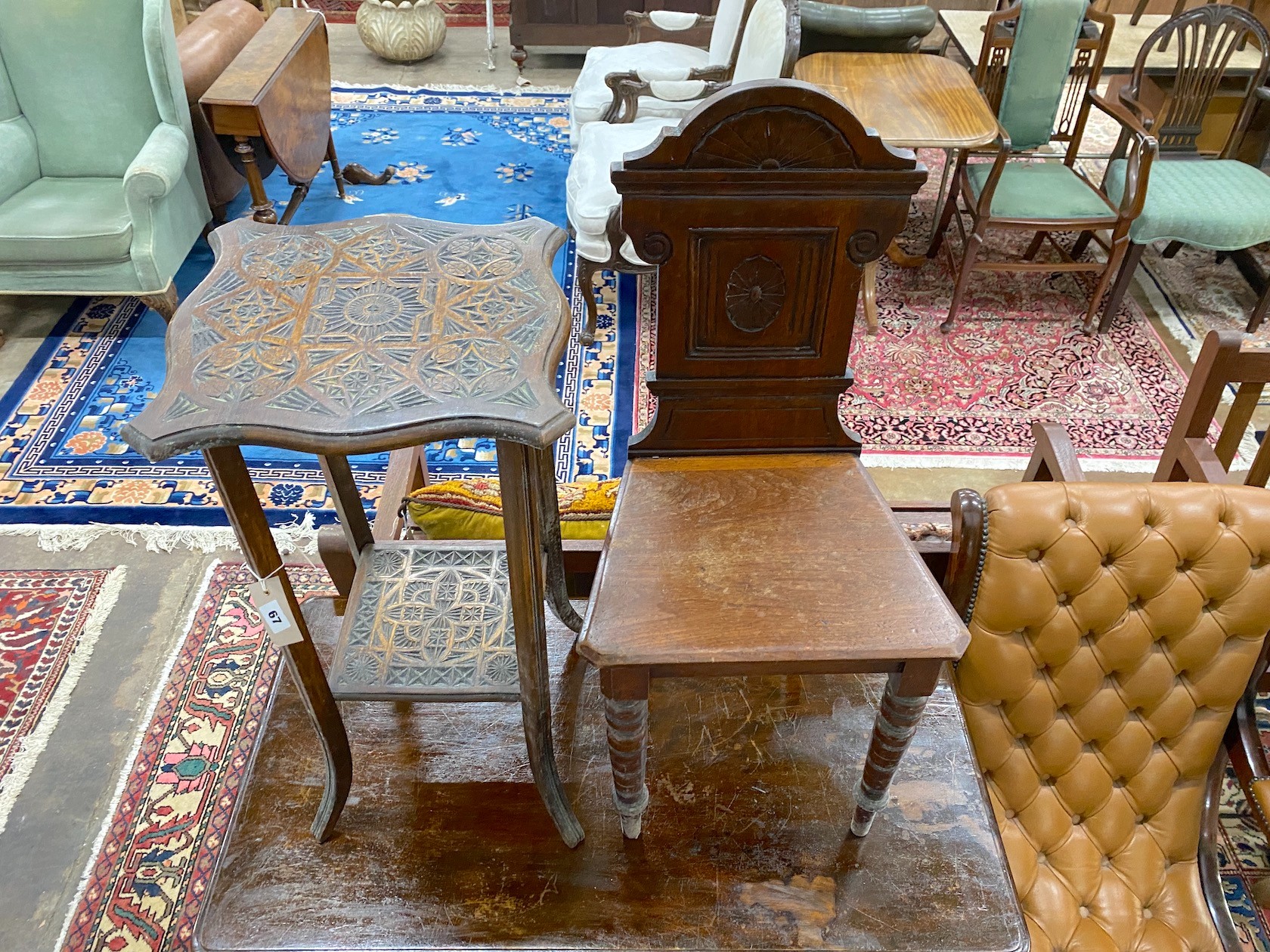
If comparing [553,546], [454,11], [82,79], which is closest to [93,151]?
[82,79]

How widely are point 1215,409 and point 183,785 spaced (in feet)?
8.00

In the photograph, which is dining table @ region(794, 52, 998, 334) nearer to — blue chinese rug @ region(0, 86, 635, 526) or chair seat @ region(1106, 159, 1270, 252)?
chair seat @ region(1106, 159, 1270, 252)

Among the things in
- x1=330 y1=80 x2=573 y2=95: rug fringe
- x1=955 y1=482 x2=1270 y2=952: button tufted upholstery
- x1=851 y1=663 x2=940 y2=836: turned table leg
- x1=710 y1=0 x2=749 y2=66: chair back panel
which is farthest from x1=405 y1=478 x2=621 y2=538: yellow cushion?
x1=330 y1=80 x2=573 y2=95: rug fringe

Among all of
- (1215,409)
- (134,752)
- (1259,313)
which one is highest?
(1215,409)

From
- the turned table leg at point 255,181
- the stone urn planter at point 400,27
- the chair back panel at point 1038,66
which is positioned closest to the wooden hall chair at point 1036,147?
the chair back panel at point 1038,66

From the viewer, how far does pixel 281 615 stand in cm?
125

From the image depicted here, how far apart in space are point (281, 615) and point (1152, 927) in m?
1.61

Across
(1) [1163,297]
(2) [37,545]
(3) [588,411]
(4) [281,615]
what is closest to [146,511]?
(2) [37,545]

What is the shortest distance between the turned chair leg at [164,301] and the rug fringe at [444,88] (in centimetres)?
278

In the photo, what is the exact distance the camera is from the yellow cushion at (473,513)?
1771 mm

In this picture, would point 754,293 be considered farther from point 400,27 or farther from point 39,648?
point 400,27

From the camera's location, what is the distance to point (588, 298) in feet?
11.3

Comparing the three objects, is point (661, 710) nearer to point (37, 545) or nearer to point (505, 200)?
point (37, 545)

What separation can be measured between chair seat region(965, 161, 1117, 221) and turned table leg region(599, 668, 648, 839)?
9.06ft
